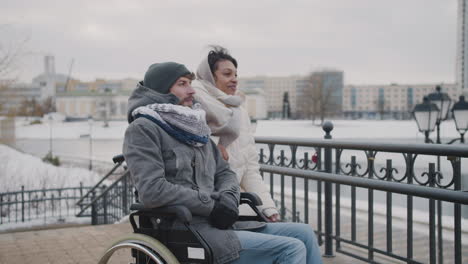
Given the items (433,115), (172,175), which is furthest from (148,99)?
(433,115)

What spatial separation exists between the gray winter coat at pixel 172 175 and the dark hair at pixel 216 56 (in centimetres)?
74

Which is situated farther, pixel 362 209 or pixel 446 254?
pixel 362 209

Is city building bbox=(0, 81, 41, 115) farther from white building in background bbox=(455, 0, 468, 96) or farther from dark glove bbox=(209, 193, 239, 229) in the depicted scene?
white building in background bbox=(455, 0, 468, 96)

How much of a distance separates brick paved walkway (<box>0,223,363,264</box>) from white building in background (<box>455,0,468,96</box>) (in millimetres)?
131115

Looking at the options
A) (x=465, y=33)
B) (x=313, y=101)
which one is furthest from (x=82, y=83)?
(x=465, y=33)

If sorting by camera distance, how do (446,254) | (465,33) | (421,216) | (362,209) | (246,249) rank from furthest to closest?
(465,33) < (362,209) < (421,216) < (446,254) < (246,249)

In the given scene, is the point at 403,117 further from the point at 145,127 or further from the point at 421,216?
the point at 145,127

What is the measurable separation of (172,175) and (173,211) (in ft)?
0.64

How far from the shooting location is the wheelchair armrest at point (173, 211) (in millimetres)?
2021

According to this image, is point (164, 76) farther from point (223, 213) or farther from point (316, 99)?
point (316, 99)

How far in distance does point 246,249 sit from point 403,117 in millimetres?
108524

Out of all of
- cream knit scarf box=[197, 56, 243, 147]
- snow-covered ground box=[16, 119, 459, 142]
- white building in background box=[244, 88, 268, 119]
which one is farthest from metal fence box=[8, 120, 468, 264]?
white building in background box=[244, 88, 268, 119]

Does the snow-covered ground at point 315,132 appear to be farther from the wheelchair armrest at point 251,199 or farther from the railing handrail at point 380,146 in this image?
the wheelchair armrest at point 251,199

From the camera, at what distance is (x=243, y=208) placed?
2.88 meters
